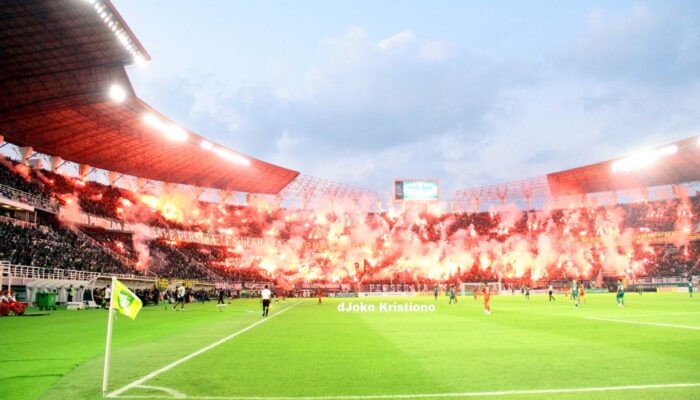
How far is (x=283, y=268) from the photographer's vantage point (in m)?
77.9

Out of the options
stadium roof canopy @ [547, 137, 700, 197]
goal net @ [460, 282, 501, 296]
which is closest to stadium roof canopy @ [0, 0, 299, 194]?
goal net @ [460, 282, 501, 296]

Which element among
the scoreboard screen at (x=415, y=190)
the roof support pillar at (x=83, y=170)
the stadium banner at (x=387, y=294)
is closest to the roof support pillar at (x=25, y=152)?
the roof support pillar at (x=83, y=170)

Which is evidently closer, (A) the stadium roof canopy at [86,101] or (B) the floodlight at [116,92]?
(A) the stadium roof canopy at [86,101]

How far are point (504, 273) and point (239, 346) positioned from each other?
70.1 metres

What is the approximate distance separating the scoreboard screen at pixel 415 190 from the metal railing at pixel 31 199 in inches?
1920

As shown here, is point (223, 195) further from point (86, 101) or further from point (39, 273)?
point (39, 273)

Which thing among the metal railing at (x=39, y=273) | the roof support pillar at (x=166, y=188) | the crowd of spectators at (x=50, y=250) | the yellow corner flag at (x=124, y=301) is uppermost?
the roof support pillar at (x=166, y=188)

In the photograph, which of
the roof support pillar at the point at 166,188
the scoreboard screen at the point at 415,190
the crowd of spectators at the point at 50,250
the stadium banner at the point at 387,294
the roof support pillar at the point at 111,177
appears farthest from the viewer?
the scoreboard screen at the point at 415,190

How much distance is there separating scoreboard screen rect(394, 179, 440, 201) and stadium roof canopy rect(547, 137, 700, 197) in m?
19.1

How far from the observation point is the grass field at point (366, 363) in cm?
746

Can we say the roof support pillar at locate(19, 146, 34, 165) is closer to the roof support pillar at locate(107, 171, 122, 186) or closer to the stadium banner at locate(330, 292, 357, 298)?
the roof support pillar at locate(107, 171, 122, 186)

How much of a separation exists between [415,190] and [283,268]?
992 inches

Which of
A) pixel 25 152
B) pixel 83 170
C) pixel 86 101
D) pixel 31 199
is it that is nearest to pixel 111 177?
pixel 83 170

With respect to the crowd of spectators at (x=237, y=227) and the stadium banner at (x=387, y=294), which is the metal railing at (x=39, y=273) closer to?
the crowd of spectators at (x=237, y=227)
